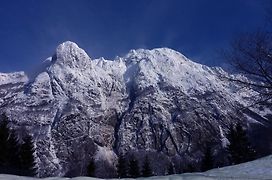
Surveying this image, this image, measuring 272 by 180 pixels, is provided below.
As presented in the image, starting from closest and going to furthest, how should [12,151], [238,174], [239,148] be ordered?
[238,174]
[12,151]
[239,148]

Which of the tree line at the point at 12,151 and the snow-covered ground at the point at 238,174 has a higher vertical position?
the tree line at the point at 12,151

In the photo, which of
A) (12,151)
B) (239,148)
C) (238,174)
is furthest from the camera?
(239,148)

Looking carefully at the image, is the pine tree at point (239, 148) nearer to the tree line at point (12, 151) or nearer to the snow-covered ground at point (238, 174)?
the tree line at point (12, 151)

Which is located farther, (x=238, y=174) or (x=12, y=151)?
(x=12, y=151)

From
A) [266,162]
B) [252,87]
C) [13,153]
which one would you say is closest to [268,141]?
[13,153]

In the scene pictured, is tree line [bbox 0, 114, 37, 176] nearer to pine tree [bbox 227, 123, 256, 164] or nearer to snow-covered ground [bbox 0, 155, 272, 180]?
pine tree [bbox 227, 123, 256, 164]

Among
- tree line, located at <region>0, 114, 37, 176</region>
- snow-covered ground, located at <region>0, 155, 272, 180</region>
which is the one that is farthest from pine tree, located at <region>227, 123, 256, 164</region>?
snow-covered ground, located at <region>0, 155, 272, 180</region>

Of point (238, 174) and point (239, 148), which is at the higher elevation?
point (239, 148)

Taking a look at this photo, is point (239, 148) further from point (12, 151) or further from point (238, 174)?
point (238, 174)

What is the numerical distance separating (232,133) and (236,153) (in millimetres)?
3026

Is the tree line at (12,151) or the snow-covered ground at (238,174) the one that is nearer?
the snow-covered ground at (238,174)

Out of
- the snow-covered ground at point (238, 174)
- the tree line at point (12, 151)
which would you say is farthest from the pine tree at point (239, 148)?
the snow-covered ground at point (238, 174)

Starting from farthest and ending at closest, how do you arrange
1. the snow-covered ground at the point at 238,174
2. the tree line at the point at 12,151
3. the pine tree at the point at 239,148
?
the pine tree at the point at 239,148 < the tree line at the point at 12,151 < the snow-covered ground at the point at 238,174

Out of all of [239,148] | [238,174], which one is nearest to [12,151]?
[239,148]
